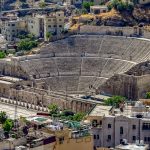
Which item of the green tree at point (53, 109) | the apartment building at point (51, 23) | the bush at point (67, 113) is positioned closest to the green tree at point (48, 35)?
the apartment building at point (51, 23)

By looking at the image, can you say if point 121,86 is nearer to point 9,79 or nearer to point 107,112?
point 9,79

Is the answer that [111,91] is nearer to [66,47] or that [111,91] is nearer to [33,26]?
[66,47]

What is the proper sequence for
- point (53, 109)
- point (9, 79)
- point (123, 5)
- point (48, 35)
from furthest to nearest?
point (123, 5) → point (48, 35) → point (9, 79) → point (53, 109)

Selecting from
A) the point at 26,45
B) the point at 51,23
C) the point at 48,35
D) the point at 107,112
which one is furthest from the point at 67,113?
the point at 51,23

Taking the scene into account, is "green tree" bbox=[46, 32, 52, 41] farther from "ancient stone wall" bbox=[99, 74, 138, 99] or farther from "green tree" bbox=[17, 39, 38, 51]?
"ancient stone wall" bbox=[99, 74, 138, 99]

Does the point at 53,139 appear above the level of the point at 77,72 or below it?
above

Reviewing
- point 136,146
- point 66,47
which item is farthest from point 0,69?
point 136,146

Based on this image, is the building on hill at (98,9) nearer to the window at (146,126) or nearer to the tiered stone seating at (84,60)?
the tiered stone seating at (84,60)

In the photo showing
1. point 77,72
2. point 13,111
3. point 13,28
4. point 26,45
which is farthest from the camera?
point 13,28

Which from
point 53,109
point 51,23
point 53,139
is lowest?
point 53,109
